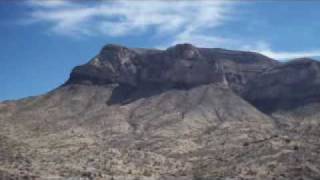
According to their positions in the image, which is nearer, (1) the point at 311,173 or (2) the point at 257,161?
(1) the point at 311,173

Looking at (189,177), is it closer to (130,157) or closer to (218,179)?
(218,179)

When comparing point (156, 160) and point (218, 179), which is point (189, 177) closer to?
point (218, 179)

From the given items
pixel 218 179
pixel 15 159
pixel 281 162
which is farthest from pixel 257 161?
pixel 15 159

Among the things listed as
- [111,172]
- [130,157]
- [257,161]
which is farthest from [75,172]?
[257,161]

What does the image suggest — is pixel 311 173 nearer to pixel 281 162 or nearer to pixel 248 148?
pixel 281 162

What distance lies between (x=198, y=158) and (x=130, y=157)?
17.0 meters

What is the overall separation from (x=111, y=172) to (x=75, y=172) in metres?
8.88

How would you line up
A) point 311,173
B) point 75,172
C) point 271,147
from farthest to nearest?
1. point 271,147
2. point 75,172
3. point 311,173

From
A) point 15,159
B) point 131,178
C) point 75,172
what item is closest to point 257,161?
point 131,178

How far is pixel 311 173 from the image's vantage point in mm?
165125

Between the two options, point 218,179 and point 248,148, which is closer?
point 218,179

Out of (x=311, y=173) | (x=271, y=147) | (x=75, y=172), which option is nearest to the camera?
(x=311, y=173)

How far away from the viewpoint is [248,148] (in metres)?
198

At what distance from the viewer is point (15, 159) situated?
604ft
